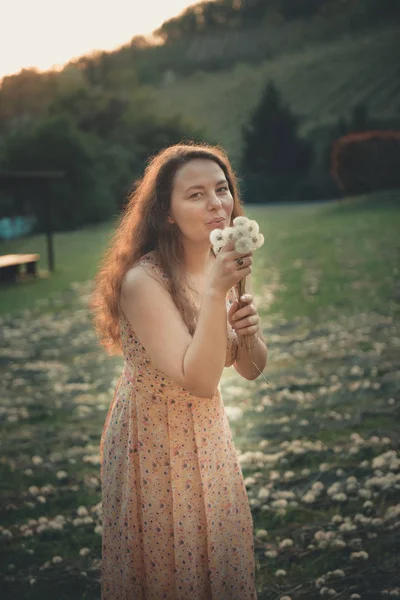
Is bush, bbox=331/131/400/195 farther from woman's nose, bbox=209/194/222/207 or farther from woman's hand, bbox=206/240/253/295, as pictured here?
woman's hand, bbox=206/240/253/295

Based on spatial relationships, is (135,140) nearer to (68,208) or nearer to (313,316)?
(68,208)

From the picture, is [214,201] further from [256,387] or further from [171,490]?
[256,387]

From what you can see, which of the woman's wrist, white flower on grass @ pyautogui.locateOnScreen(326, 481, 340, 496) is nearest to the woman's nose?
the woman's wrist

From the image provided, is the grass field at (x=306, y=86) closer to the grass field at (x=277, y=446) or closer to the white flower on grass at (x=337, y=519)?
the grass field at (x=277, y=446)

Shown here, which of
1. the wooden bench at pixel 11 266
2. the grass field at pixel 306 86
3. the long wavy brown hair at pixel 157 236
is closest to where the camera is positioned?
the long wavy brown hair at pixel 157 236

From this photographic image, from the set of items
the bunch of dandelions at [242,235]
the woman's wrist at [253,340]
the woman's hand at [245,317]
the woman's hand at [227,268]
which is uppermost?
the bunch of dandelions at [242,235]

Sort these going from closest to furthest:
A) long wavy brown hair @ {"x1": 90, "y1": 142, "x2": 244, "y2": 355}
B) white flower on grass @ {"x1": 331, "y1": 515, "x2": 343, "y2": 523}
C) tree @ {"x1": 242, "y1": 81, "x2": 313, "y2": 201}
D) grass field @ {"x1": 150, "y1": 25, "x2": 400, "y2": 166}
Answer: long wavy brown hair @ {"x1": 90, "y1": 142, "x2": 244, "y2": 355} → white flower on grass @ {"x1": 331, "y1": 515, "x2": 343, "y2": 523} → tree @ {"x1": 242, "y1": 81, "x2": 313, "y2": 201} → grass field @ {"x1": 150, "y1": 25, "x2": 400, "y2": 166}

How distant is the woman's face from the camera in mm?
2158

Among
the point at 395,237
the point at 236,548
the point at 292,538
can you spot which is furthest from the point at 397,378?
the point at 395,237

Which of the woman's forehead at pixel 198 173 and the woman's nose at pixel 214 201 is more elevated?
the woman's forehead at pixel 198 173

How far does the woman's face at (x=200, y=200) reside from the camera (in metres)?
2.16

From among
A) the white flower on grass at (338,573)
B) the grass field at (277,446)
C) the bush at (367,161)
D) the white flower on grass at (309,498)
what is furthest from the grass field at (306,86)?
the white flower on grass at (338,573)

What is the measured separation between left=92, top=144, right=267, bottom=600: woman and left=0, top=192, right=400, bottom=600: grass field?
122cm

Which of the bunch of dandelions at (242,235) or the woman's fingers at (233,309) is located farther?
the woman's fingers at (233,309)
